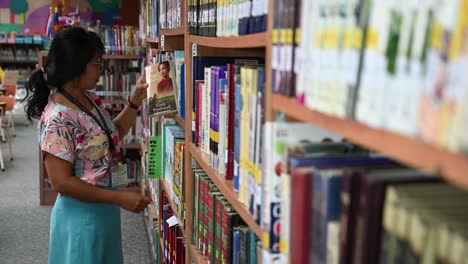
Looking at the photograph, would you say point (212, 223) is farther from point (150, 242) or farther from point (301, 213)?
point (150, 242)

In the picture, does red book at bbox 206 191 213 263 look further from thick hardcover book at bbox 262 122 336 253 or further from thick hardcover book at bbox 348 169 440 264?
thick hardcover book at bbox 348 169 440 264

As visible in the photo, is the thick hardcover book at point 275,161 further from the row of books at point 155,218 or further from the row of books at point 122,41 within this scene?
the row of books at point 122,41

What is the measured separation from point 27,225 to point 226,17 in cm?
405

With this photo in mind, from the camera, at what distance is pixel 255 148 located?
1.28m

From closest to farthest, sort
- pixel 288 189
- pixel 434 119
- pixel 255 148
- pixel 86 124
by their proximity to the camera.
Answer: pixel 434 119 → pixel 288 189 → pixel 255 148 → pixel 86 124

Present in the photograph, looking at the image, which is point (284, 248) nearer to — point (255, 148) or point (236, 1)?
point (255, 148)

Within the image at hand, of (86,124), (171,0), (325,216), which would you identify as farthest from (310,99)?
(171,0)

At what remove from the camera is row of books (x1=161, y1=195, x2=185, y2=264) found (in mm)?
2687

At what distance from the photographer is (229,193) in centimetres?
151

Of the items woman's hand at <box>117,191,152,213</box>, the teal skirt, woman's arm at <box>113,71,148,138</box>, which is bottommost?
the teal skirt

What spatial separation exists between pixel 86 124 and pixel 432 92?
6.55 ft

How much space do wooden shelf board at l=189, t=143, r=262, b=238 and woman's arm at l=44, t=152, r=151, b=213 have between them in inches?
19.1

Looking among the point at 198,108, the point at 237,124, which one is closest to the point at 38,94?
the point at 198,108

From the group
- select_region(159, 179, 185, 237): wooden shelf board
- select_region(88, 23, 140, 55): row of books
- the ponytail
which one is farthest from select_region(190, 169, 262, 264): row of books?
select_region(88, 23, 140, 55): row of books
